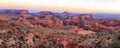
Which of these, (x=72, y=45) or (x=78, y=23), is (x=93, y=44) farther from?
(x=78, y=23)

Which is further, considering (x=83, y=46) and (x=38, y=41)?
(x=38, y=41)

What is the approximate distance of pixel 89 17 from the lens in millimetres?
160375

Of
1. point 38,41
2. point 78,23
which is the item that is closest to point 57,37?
point 38,41

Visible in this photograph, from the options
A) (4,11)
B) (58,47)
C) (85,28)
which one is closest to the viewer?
(58,47)

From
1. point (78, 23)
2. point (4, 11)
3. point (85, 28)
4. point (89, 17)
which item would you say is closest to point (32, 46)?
point (85, 28)

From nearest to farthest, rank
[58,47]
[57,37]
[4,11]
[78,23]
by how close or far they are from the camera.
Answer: [58,47] → [57,37] → [78,23] → [4,11]

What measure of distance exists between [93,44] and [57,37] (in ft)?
62.5

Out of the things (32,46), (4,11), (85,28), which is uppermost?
(32,46)

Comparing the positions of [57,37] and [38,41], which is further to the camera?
[57,37]

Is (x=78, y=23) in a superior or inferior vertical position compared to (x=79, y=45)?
inferior

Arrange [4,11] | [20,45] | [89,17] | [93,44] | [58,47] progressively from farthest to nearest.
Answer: [4,11]
[89,17]
[58,47]
[20,45]
[93,44]

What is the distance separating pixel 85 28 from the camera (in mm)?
98438

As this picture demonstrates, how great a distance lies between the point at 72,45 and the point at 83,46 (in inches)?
272

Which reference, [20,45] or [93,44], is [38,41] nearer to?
[20,45]
